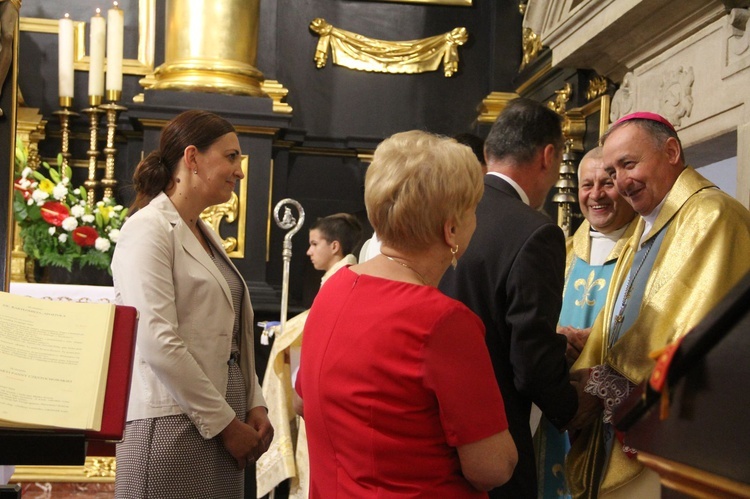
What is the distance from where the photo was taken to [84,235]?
509 cm

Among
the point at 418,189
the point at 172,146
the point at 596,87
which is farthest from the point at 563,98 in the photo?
the point at 418,189

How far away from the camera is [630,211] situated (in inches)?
131

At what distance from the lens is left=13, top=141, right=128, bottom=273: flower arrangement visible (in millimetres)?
5082

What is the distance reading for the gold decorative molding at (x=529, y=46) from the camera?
19.9ft

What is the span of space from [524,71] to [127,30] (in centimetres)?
266

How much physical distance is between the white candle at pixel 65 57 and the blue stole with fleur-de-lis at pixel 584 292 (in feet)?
11.8

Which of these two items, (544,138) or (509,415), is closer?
(509,415)

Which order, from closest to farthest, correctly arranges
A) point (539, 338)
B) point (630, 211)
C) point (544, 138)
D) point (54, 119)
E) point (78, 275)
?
point (539, 338) < point (544, 138) < point (630, 211) < point (78, 275) < point (54, 119)

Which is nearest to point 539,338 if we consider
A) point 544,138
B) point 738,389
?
point 544,138

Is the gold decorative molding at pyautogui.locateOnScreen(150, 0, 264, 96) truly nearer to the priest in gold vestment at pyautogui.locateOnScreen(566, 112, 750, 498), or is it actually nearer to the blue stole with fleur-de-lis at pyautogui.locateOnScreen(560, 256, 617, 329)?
the blue stole with fleur-de-lis at pyautogui.locateOnScreen(560, 256, 617, 329)

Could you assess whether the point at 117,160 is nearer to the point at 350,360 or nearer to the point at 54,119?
the point at 54,119

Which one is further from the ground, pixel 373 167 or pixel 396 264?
pixel 373 167

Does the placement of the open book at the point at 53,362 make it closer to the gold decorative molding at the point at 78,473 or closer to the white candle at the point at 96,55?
the gold decorative molding at the point at 78,473

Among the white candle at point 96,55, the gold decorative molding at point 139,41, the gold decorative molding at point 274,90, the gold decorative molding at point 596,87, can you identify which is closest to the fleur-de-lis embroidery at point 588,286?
the gold decorative molding at point 596,87
